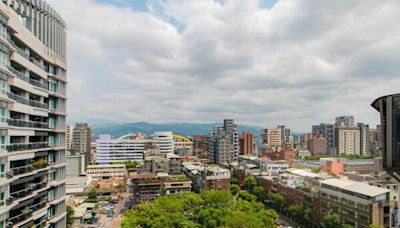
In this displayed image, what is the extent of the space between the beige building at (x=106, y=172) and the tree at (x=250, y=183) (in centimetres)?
3085

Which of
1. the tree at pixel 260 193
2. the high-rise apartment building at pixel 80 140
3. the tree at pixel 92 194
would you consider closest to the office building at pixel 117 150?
the high-rise apartment building at pixel 80 140

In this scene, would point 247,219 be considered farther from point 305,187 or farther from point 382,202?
point 305,187

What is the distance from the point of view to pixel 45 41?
57.5 ft

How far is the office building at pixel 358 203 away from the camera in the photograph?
30.6 metres

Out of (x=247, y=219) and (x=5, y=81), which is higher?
(x=5, y=81)

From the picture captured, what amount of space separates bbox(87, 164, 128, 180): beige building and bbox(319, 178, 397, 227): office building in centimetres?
5101

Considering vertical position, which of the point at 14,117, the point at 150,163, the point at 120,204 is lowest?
the point at 120,204

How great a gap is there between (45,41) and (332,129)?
114373mm

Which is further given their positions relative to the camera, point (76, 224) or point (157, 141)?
point (157, 141)

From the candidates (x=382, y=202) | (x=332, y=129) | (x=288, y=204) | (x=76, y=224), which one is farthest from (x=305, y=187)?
(x=332, y=129)

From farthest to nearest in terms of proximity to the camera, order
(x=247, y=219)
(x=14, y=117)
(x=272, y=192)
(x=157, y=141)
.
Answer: (x=157, y=141)
(x=272, y=192)
(x=247, y=219)
(x=14, y=117)

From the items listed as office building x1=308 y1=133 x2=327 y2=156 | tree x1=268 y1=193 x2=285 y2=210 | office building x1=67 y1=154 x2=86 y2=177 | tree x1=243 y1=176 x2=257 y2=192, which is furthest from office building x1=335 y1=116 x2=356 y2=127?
office building x1=67 y1=154 x2=86 y2=177

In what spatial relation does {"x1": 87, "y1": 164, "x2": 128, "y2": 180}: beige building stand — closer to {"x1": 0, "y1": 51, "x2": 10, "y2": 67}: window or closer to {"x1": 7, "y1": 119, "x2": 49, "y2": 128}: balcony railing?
{"x1": 7, "y1": 119, "x2": 49, "y2": 128}: balcony railing

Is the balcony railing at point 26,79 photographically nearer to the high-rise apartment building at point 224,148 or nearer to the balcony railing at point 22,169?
the balcony railing at point 22,169
